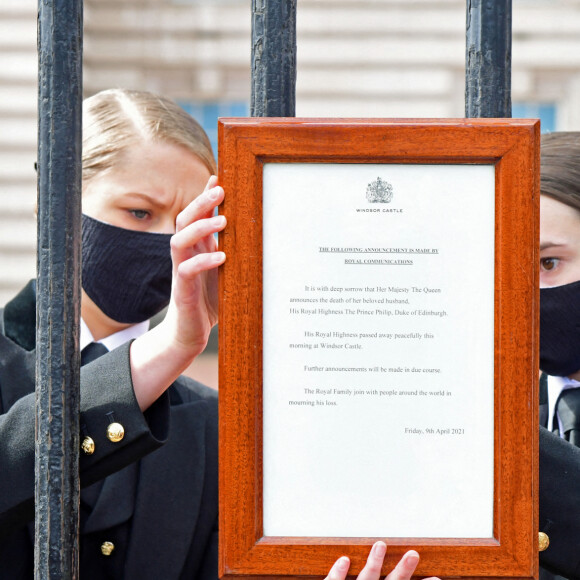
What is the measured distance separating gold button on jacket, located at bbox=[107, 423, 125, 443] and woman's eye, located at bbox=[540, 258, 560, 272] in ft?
4.15

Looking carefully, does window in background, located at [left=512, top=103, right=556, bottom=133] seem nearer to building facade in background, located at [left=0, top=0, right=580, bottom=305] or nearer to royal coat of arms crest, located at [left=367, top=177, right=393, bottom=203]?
building facade in background, located at [left=0, top=0, right=580, bottom=305]

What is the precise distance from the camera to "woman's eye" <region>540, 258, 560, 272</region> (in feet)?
7.60

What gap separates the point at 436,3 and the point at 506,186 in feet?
42.8

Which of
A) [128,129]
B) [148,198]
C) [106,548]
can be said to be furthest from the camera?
[128,129]

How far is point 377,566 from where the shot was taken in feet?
4.09

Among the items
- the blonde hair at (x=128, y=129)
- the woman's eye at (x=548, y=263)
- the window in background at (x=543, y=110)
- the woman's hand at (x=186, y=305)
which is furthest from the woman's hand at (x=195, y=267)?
the window in background at (x=543, y=110)

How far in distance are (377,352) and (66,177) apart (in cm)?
54

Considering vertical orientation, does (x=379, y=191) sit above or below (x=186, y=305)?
above

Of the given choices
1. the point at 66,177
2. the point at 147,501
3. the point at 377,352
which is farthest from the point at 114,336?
the point at 377,352

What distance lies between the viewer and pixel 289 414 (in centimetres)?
129

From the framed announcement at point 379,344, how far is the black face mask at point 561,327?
96 centimetres

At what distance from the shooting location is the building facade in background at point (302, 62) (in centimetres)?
1320

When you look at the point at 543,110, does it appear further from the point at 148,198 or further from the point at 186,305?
the point at 186,305

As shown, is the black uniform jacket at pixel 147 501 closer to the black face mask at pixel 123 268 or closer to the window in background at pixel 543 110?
the black face mask at pixel 123 268
